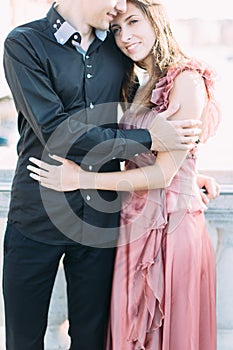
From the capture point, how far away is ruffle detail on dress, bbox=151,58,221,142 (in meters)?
1.28

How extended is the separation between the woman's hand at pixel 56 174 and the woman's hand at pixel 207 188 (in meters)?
0.37

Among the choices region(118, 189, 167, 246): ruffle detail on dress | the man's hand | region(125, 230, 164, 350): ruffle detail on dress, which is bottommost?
region(125, 230, 164, 350): ruffle detail on dress

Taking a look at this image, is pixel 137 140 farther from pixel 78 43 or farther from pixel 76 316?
pixel 76 316

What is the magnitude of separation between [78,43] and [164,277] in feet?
2.00

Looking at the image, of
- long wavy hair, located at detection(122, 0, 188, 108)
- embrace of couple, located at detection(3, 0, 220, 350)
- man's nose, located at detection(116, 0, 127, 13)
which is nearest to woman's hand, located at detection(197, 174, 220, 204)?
embrace of couple, located at detection(3, 0, 220, 350)

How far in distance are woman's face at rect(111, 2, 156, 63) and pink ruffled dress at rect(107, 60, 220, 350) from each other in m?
0.10

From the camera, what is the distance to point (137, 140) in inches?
49.4

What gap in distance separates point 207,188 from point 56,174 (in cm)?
44

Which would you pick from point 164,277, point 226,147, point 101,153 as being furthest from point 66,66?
point 226,147

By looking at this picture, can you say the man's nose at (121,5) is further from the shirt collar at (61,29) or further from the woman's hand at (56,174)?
the woman's hand at (56,174)

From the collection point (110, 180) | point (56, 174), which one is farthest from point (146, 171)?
point (56, 174)

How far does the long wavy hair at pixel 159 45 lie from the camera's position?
1312mm

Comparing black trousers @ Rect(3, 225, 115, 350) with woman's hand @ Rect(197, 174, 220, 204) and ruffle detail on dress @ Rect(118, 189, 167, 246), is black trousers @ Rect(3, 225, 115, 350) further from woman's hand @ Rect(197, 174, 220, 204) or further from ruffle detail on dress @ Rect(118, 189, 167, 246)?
woman's hand @ Rect(197, 174, 220, 204)

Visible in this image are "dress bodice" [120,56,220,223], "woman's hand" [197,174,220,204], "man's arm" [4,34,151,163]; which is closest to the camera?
"man's arm" [4,34,151,163]
